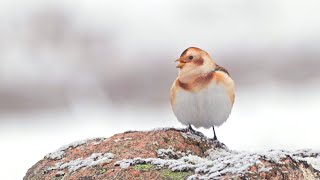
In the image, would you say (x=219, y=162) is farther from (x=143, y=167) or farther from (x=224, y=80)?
(x=224, y=80)

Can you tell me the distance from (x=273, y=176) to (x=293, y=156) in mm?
351

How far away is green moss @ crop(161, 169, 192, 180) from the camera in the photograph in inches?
170

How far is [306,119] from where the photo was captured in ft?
39.0

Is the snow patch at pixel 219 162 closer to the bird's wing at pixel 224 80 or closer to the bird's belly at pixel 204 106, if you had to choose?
the bird's belly at pixel 204 106

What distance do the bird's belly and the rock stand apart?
230 millimetres

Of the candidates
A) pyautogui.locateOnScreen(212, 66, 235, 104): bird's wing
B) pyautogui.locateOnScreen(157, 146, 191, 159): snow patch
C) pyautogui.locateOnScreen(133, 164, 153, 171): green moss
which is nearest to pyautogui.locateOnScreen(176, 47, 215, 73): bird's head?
pyautogui.locateOnScreen(212, 66, 235, 104): bird's wing

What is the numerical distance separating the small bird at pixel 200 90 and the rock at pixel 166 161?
0.78 ft

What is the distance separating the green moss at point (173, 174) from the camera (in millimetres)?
4314

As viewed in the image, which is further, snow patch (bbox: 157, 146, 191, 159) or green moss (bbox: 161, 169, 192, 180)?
snow patch (bbox: 157, 146, 191, 159)

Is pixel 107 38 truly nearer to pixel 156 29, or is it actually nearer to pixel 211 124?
pixel 156 29

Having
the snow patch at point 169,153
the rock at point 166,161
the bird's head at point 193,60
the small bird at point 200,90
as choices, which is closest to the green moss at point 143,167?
the rock at point 166,161

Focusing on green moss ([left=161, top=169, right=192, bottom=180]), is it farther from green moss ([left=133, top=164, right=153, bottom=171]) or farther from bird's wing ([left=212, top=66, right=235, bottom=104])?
bird's wing ([left=212, top=66, right=235, bottom=104])

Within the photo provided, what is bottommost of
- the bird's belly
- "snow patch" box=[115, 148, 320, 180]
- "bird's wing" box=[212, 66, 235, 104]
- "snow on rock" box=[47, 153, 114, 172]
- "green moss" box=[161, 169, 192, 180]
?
"snow on rock" box=[47, 153, 114, 172]

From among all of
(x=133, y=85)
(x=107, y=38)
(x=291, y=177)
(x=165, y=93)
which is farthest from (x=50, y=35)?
(x=291, y=177)
